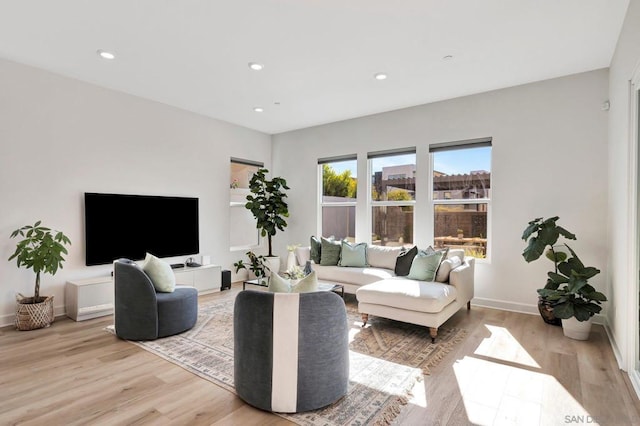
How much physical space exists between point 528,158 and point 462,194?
934 millimetres

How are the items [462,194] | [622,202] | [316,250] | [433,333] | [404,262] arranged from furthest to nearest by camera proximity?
[316,250] < [462,194] < [404,262] < [433,333] < [622,202]

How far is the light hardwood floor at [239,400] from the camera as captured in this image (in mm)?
2111

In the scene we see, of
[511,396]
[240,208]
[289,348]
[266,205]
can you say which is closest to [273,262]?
[266,205]

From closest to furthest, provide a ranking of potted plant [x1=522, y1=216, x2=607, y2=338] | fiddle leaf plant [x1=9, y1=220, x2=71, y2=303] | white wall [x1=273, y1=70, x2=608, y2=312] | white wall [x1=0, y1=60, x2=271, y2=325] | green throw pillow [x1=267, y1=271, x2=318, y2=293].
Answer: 1. green throw pillow [x1=267, y1=271, x2=318, y2=293]
2. potted plant [x1=522, y1=216, x2=607, y2=338]
3. fiddle leaf plant [x1=9, y1=220, x2=71, y2=303]
4. white wall [x1=0, y1=60, x2=271, y2=325]
5. white wall [x1=273, y1=70, x2=608, y2=312]

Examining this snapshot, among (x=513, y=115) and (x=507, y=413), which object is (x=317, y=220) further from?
(x=507, y=413)

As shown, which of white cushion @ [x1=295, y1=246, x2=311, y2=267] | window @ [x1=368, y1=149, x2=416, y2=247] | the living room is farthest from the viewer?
white cushion @ [x1=295, y1=246, x2=311, y2=267]

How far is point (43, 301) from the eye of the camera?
375 cm

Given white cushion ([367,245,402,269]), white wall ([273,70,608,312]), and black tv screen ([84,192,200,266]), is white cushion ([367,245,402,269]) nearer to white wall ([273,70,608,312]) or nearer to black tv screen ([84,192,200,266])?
white wall ([273,70,608,312])

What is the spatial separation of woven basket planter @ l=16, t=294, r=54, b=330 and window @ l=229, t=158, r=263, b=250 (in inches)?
113

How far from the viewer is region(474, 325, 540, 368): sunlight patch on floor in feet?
9.67

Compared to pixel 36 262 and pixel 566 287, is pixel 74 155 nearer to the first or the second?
pixel 36 262

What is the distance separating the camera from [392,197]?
554 centimetres

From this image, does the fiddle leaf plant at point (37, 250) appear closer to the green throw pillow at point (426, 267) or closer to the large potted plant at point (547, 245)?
the green throw pillow at point (426, 267)

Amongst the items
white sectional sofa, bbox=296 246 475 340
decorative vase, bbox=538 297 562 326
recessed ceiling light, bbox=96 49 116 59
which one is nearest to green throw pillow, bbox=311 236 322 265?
white sectional sofa, bbox=296 246 475 340
